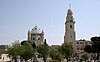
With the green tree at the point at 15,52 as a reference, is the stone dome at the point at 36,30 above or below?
above

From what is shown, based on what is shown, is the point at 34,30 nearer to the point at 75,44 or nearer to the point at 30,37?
the point at 30,37

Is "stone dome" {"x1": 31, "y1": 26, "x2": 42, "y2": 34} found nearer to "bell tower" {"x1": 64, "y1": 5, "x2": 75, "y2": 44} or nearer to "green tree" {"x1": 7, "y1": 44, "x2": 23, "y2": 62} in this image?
"bell tower" {"x1": 64, "y1": 5, "x2": 75, "y2": 44}

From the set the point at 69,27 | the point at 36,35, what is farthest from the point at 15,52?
the point at 36,35

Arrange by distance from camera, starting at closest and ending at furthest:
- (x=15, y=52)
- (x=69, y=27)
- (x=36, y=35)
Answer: (x=15, y=52) → (x=69, y=27) → (x=36, y=35)

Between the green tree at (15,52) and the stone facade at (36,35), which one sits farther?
the stone facade at (36,35)

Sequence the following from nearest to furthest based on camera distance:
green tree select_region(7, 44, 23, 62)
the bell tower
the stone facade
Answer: green tree select_region(7, 44, 23, 62)
the bell tower
the stone facade

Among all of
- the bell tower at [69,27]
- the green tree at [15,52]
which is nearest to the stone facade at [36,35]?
the bell tower at [69,27]

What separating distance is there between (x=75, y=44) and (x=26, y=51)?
5029 cm

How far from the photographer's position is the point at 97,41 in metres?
81.4

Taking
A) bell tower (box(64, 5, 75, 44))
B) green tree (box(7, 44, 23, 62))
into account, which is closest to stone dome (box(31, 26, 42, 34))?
bell tower (box(64, 5, 75, 44))

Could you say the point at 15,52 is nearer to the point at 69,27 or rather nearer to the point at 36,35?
the point at 69,27

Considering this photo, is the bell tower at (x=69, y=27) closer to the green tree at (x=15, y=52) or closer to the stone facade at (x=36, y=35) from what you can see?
the stone facade at (x=36, y=35)

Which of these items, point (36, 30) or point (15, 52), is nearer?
point (15, 52)

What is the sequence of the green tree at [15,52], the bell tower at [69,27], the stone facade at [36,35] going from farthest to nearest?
the stone facade at [36,35], the bell tower at [69,27], the green tree at [15,52]
